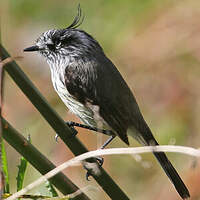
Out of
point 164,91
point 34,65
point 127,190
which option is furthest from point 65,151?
point 34,65

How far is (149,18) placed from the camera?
16.8 ft

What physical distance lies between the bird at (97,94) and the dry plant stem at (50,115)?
1207 mm

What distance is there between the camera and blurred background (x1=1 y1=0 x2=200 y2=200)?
15.6ft

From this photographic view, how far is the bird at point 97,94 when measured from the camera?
362 cm

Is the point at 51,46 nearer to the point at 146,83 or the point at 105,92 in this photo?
the point at 105,92

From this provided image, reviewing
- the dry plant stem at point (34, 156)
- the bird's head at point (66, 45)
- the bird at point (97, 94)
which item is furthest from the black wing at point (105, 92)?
the dry plant stem at point (34, 156)

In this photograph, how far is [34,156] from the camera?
1.91 m

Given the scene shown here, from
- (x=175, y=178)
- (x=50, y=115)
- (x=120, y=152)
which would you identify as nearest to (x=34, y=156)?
(x=50, y=115)

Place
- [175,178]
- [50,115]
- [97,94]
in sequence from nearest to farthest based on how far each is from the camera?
[50,115], [175,178], [97,94]

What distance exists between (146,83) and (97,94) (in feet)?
4.81

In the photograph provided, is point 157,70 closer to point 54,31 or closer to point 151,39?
point 151,39

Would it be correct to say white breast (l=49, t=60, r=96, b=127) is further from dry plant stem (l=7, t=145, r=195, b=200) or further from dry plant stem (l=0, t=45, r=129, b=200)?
dry plant stem (l=7, t=145, r=195, b=200)

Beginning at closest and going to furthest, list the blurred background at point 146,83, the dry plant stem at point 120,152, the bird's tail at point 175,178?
the dry plant stem at point 120,152 < the bird's tail at point 175,178 < the blurred background at point 146,83

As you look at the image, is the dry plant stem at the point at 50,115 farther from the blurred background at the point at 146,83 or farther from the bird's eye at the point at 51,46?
the blurred background at the point at 146,83
